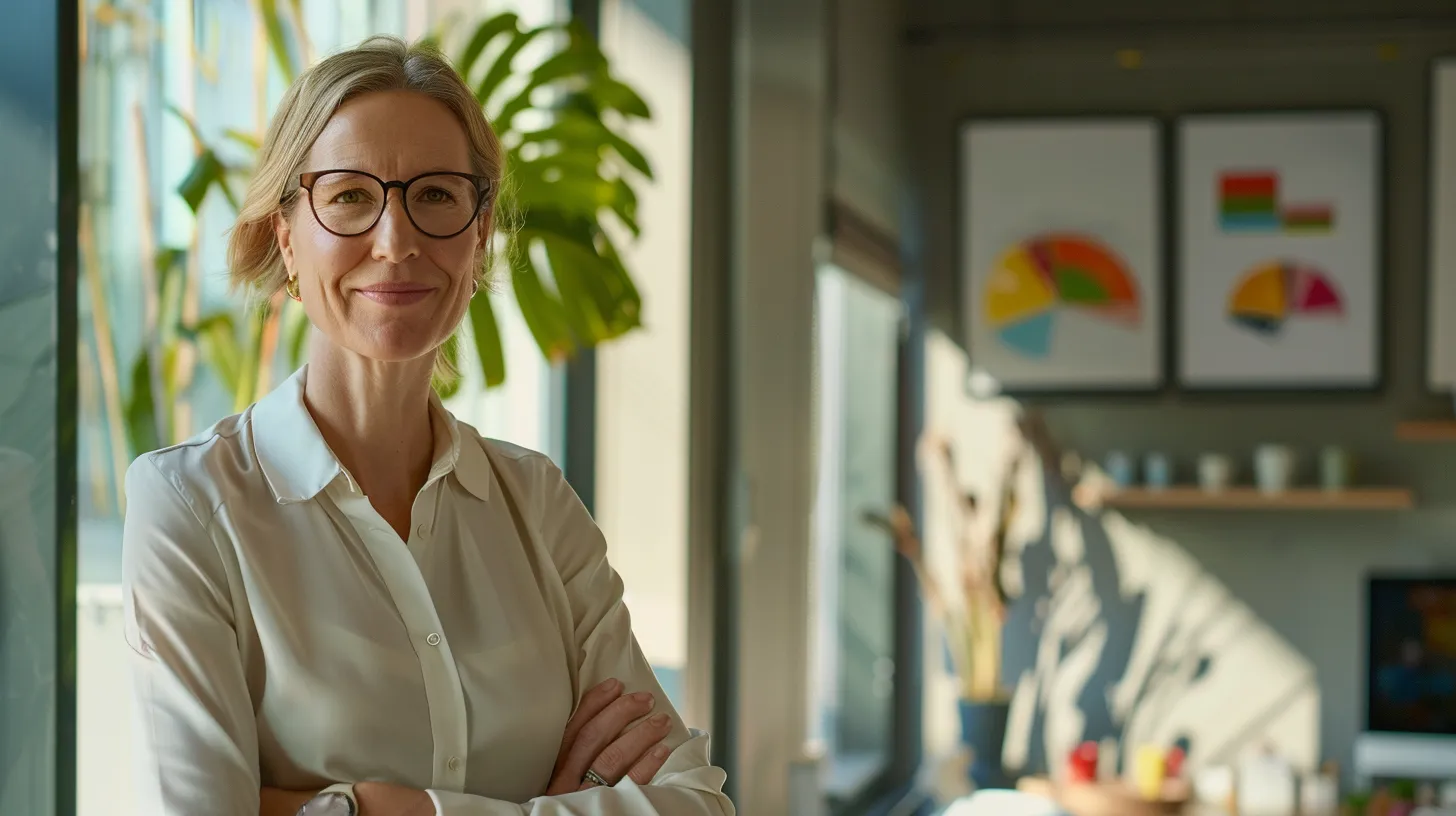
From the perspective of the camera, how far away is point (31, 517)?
133cm

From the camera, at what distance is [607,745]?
1.30 meters

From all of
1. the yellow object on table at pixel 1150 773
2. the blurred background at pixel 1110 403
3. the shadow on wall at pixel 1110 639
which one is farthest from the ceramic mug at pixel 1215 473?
the yellow object on table at pixel 1150 773

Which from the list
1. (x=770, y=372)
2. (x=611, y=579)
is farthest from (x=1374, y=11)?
(x=611, y=579)

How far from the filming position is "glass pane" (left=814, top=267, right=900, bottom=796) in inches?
191

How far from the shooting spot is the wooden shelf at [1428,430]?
4.62 metres

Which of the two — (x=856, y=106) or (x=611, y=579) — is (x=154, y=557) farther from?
(x=856, y=106)

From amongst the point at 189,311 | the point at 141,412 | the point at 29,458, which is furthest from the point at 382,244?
the point at 189,311

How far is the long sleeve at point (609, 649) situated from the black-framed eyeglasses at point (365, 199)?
30 cm

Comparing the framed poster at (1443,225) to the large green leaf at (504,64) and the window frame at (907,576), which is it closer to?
the window frame at (907,576)

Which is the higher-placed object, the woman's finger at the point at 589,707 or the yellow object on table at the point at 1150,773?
the woman's finger at the point at 589,707

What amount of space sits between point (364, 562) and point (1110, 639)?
167 inches

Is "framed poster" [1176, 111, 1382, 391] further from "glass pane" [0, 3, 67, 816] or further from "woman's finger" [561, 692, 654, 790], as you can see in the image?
"glass pane" [0, 3, 67, 816]

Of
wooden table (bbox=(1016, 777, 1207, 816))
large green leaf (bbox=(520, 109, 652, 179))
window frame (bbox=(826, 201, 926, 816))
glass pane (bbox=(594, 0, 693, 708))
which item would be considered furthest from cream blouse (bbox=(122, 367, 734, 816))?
window frame (bbox=(826, 201, 926, 816))

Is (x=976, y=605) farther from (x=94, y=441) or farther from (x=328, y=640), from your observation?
(x=328, y=640)
